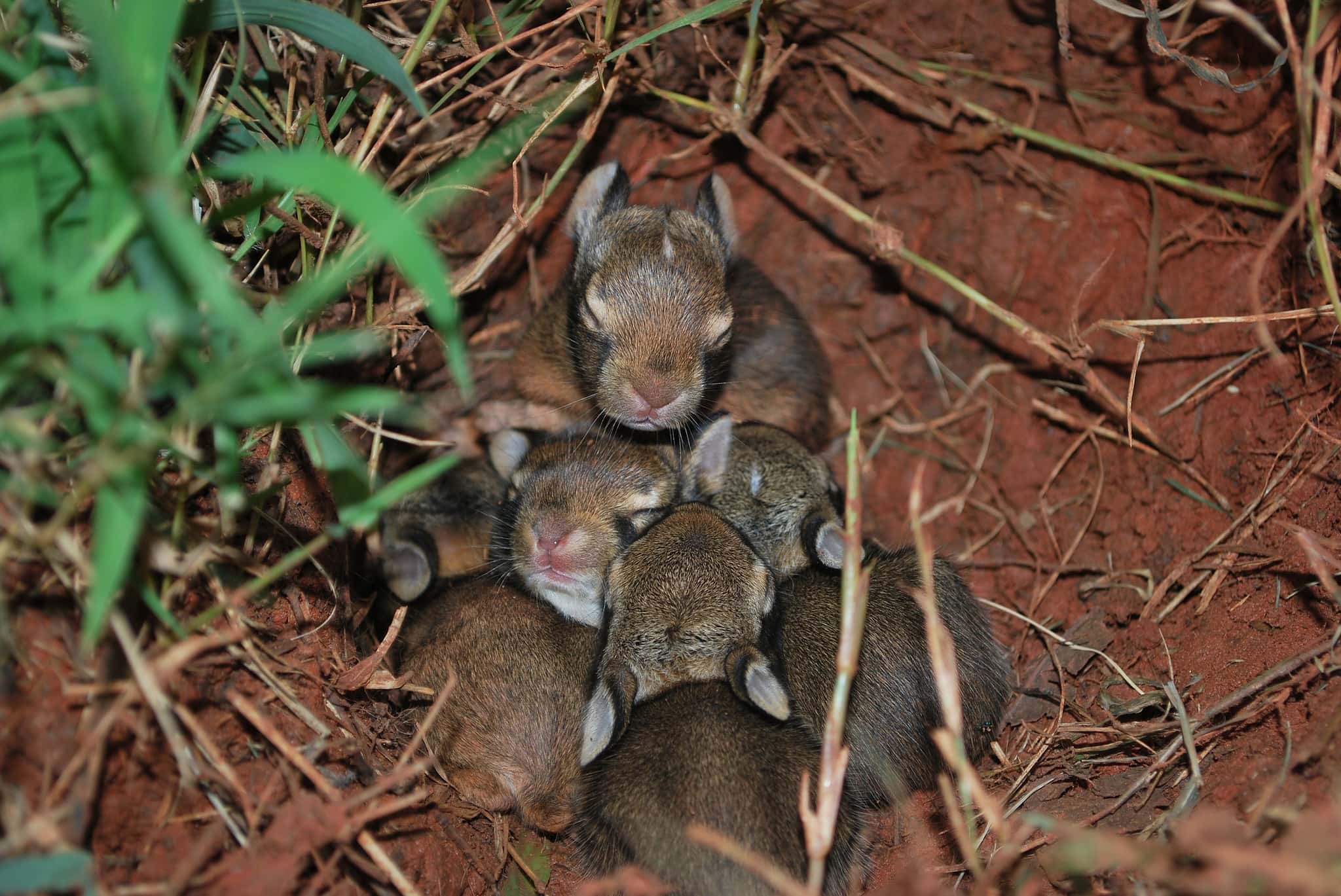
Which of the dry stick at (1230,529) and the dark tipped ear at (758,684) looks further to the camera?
the dry stick at (1230,529)

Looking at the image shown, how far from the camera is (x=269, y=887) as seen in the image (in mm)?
2576

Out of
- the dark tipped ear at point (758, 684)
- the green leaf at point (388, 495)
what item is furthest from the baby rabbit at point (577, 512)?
the green leaf at point (388, 495)

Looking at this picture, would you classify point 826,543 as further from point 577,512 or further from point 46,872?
point 46,872

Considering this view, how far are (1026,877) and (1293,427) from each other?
7.47 ft

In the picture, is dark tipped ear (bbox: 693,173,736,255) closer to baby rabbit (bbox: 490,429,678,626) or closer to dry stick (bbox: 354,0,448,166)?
baby rabbit (bbox: 490,429,678,626)

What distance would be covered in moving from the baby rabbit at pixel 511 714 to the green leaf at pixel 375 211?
1.58m

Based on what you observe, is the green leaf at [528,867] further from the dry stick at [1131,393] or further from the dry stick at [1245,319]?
the dry stick at [1245,319]

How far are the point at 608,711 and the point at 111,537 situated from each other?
1557 mm

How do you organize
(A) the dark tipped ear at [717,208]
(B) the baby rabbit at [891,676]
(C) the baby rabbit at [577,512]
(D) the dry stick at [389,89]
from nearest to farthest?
(B) the baby rabbit at [891,676]
(D) the dry stick at [389,89]
(C) the baby rabbit at [577,512]
(A) the dark tipped ear at [717,208]

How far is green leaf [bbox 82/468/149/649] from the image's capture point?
2062 millimetres

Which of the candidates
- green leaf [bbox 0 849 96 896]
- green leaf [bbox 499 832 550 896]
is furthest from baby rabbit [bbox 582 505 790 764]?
green leaf [bbox 0 849 96 896]

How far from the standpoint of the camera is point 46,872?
2.07 meters

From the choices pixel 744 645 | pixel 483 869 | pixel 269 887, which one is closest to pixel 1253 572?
pixel 744 645

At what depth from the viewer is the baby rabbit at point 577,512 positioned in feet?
12.3
